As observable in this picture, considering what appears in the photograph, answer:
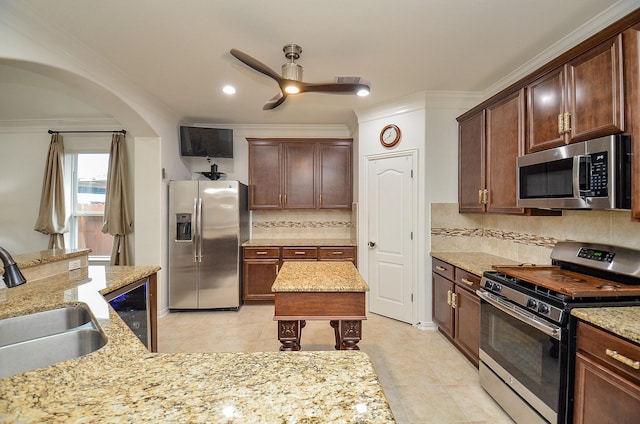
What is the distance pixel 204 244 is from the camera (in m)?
3.69

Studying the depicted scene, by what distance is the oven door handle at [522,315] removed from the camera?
150cm

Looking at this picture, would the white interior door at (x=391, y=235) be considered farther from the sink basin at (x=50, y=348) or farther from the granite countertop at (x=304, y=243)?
the sink basin at (x=50, y=348)

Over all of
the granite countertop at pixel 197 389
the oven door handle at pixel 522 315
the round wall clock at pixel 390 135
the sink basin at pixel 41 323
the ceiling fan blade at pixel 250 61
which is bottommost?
the oven door handle at pixel 522 315

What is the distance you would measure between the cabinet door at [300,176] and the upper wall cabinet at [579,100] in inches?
105

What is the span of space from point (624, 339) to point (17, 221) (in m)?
6.40

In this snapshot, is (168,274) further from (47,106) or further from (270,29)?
(270,29)

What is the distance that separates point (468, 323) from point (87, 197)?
5149 millimetres

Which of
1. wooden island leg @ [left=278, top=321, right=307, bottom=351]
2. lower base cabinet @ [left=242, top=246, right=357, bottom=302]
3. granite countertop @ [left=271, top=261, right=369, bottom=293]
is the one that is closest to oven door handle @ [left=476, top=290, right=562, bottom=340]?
granite countertop @ [left=271, top=261, right=369, bottom=293]

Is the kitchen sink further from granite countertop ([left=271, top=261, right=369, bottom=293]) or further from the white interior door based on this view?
the white interior door

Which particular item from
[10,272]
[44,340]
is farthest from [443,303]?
[10,272]

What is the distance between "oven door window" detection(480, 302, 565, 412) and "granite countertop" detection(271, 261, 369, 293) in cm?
95

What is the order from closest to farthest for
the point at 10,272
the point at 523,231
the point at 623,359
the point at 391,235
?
the point at 10,272 → the point at 623,359 → the point at 523,231 → the point at 391,235

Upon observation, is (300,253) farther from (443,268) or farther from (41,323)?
(41,323)

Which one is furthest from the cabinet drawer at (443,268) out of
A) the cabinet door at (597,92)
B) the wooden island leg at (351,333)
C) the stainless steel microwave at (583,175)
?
the cabinet door at (597,92)
